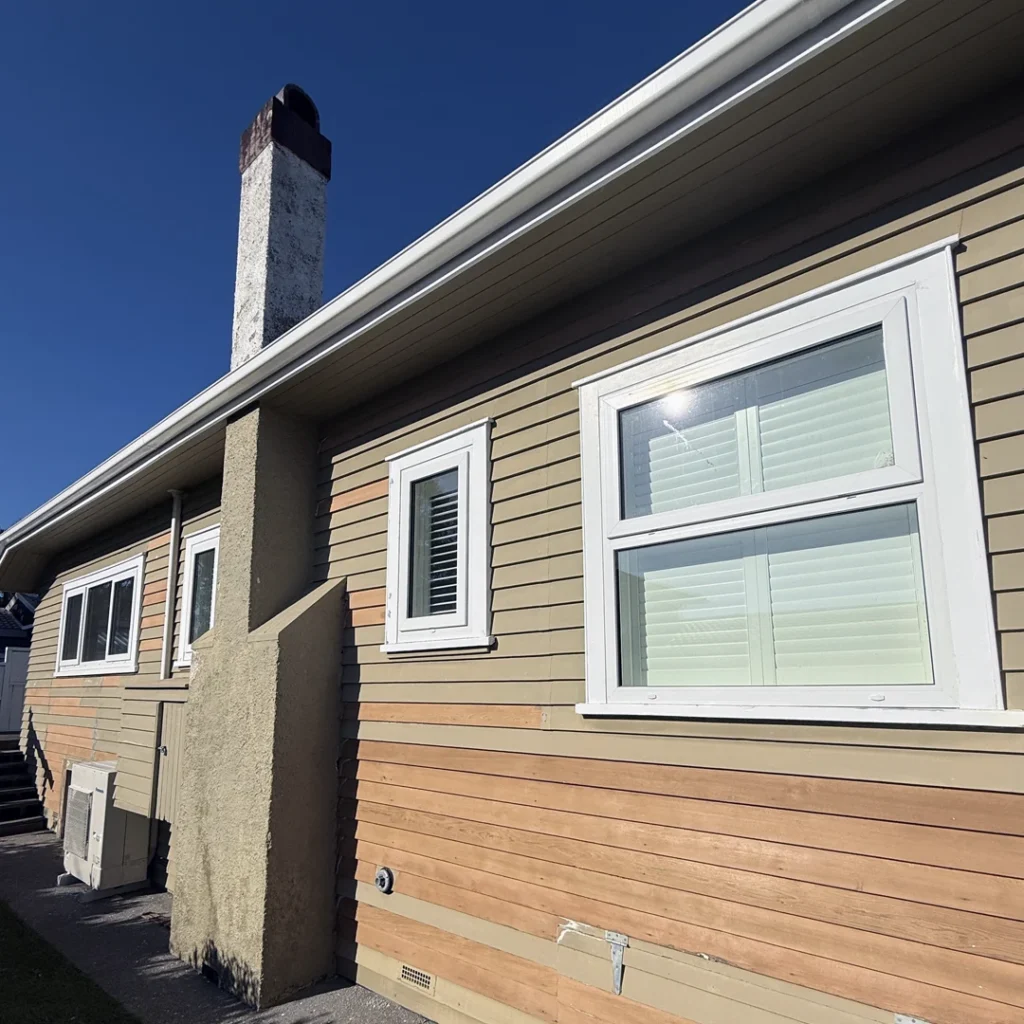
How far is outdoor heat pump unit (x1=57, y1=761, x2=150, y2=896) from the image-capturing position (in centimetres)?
635

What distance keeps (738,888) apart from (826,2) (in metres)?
2.88

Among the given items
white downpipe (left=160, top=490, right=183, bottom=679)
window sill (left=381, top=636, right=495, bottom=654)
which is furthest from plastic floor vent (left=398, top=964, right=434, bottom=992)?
white downpipe (left=160, top=490, right=183, bottom=679)

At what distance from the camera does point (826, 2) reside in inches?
86.0

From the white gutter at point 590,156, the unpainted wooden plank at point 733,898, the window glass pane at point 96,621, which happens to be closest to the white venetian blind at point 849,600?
the unpainted wooden plank at point 733,898

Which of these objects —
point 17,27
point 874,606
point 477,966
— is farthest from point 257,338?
point 874,606

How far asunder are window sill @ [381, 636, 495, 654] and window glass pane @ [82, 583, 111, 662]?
613 cm

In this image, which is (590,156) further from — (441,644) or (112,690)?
(112,690)

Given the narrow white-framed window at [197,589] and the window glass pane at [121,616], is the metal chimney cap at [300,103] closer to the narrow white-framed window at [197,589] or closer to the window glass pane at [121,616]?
the narrow white-framed window at [197,589]

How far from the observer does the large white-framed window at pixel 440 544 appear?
3.92m

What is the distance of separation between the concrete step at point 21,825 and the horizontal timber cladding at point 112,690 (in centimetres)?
16

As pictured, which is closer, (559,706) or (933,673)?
(933,673)

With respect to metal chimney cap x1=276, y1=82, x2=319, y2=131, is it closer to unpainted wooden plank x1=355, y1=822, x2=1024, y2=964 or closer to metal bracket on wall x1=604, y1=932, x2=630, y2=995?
unpainted wooden plank x1=355, y1=822, x2=1024, y2=964

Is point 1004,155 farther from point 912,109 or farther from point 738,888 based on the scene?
point 738,888

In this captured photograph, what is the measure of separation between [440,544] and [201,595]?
365 centimetres
